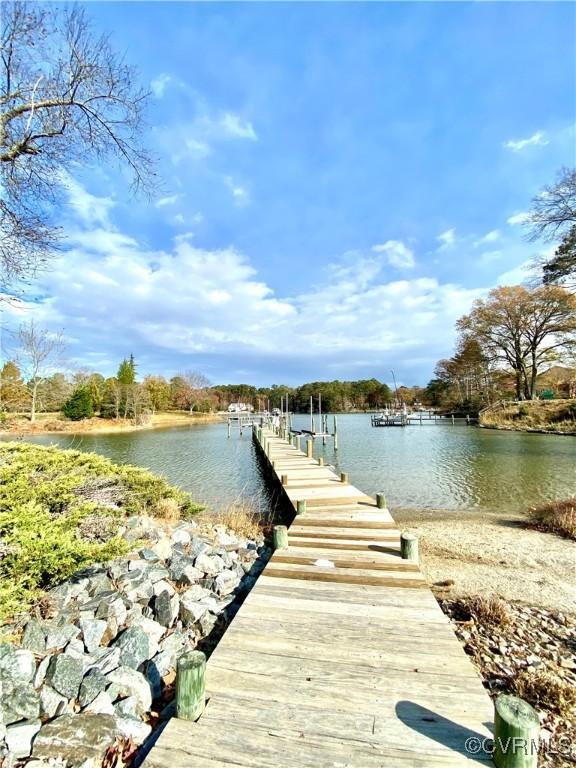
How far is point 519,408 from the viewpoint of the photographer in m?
31.1

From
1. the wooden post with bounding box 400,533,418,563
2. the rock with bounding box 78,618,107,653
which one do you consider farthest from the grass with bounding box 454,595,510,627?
the rock with bounding box 78,618,107,653

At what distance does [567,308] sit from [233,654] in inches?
1509

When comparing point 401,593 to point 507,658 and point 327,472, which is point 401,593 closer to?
point 507,658

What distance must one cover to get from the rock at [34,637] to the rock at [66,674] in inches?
12.3

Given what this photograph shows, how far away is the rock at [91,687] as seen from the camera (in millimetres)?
2223

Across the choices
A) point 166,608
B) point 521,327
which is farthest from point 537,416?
point 166,608

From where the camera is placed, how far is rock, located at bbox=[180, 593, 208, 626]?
3.31m

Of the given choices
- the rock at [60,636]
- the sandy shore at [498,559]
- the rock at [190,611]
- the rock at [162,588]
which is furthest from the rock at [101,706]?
the sandy shore at [498,559]

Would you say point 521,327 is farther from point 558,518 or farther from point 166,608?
point 166,608

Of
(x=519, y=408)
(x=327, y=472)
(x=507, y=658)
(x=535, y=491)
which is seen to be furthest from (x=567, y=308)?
(x=507, y=658)

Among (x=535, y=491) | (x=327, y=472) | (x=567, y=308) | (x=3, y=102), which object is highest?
(x=567, y=308)

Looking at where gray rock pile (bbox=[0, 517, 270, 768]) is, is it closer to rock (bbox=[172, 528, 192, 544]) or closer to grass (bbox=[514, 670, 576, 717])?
rock (bbox=[172, 528, 192, 544])

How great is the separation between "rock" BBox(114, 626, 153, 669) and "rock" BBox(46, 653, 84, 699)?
1.09 ft

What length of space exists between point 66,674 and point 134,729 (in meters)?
0.65
